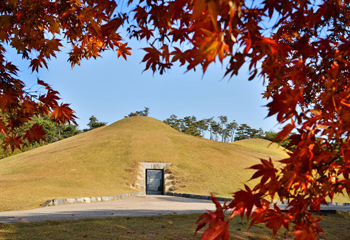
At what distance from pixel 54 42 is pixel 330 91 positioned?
130 inches

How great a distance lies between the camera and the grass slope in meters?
14.4

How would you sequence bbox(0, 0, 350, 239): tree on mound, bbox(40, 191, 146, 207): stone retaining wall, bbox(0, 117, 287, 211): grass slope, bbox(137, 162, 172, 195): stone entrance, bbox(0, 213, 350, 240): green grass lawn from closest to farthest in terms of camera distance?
bbox(0, 0, 350, 239): tree on mound, bbox(0, 213, 350, 240): green grass lawn, bbox(40, 191, 146, 207): stone retaining wall, bbox(0, 117, 287, 211): grass slope, bbox(137, 162, 172, 195): stone entrance

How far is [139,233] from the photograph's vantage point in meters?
5.00

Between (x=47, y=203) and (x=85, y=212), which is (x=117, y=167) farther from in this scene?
(x=85, y=212)

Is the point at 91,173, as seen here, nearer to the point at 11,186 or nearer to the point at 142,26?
the point at 11,186

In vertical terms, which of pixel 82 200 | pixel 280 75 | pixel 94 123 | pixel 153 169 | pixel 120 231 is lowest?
pixel 82 200

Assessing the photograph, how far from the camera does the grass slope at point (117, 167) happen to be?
14391 millimetres

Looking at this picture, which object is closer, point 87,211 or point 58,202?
point 87,211

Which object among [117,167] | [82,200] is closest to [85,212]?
[82,200]

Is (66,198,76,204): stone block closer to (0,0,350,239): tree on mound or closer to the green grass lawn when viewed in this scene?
the green grass lawn

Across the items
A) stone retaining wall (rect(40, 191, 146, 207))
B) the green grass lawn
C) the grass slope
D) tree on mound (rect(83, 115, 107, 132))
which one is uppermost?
tree on mound (rect(83, 115, 107, 132))

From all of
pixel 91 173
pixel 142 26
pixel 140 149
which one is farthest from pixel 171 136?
pixel 142 26

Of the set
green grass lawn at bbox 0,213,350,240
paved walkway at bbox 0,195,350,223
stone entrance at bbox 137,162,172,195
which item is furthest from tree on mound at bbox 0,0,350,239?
stone entrance at bbox 137,162,172,195

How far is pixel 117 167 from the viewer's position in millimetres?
19250
